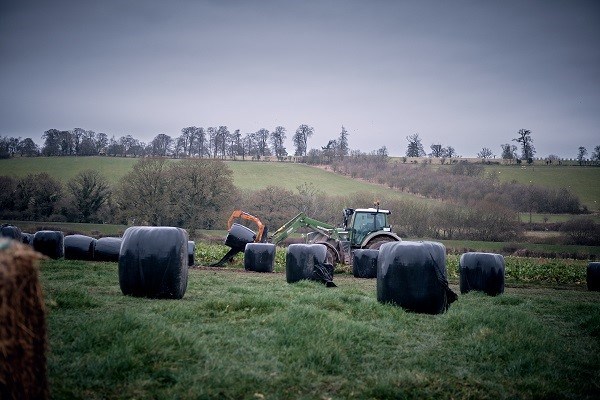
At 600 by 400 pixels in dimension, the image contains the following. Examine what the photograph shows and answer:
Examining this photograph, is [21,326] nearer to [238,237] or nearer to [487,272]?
[487,272]

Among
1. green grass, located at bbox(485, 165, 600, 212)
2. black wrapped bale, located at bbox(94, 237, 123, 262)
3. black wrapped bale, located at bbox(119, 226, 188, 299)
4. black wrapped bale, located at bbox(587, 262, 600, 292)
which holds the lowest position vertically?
black wrapped bale, located at bbox(587, 262, 600, 292)

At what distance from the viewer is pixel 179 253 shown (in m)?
10.9

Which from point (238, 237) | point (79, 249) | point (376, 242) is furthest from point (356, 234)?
point (79, 249)

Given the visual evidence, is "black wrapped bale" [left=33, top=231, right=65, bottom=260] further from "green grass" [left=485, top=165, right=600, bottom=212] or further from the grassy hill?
"green grass" [left=485, top=165, right=600, bottom=212]

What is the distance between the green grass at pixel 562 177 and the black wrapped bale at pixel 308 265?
5288cm

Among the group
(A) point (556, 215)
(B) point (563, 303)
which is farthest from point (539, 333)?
(A) point (556, 215)

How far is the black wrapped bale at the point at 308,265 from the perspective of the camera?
54.9ft

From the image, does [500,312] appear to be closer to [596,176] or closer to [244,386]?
[244,386]

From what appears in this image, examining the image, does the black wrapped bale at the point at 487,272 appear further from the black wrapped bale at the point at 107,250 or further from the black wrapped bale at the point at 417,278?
the black wrapped bale at the point at 107,250

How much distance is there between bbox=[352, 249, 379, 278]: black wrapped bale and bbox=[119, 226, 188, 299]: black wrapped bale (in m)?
11.5

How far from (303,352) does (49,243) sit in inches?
710

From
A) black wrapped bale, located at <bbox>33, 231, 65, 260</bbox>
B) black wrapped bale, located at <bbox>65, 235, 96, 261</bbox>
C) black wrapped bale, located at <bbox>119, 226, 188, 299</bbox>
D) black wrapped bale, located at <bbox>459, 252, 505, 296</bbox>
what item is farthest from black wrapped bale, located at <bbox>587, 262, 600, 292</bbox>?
black wrapped bale, located at <bbox>33, 231, 65, 260</bbox>

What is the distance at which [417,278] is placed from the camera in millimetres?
10688

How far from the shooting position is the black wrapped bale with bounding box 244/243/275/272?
73.6ft
